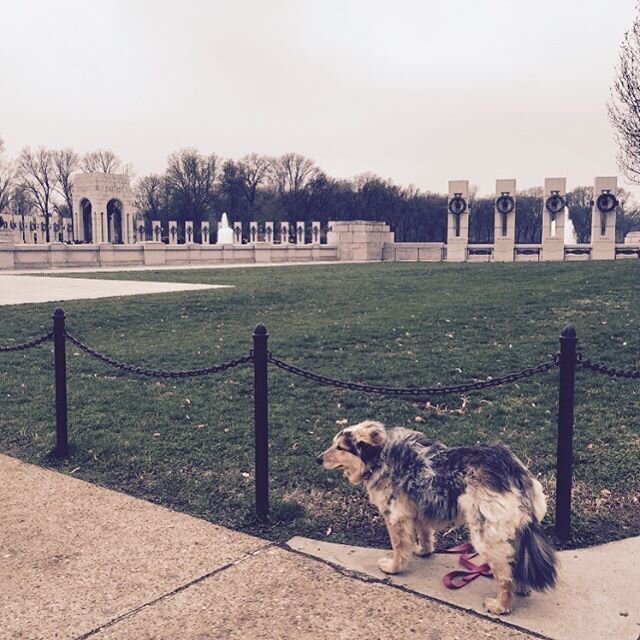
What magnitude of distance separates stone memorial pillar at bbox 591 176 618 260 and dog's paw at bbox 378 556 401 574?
37.1 metres

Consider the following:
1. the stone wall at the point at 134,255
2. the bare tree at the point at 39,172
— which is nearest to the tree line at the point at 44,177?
the bare tree at the point at 39,172

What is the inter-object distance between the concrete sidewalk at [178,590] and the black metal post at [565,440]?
4.07 feet

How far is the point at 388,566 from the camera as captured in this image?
3.91 meters

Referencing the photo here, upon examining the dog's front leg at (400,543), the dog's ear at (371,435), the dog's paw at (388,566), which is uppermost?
the dog's ear at (371,435)

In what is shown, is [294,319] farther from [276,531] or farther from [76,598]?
[76,598]

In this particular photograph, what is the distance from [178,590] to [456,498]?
1.50m

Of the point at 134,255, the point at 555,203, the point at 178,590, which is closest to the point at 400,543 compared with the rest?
the point at 178,590

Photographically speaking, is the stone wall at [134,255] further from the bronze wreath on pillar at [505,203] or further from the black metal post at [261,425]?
the black metal post at [261,425]

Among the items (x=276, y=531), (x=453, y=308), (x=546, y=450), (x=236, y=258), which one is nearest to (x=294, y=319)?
(x=453, y=308)

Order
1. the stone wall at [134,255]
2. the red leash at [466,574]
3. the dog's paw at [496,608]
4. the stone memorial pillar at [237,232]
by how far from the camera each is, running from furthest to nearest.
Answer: the stone memorial pillar at [237,232]
the stone wall at [134,255]
the red leash at [466,574]
the dog's paw at [496,608]

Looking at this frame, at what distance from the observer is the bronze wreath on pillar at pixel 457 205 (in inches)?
1624

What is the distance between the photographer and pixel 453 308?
1366 centimetres

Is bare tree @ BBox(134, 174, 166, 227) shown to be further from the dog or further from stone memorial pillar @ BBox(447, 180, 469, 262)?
the dog

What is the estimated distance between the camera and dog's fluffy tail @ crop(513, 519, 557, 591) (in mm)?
3492
